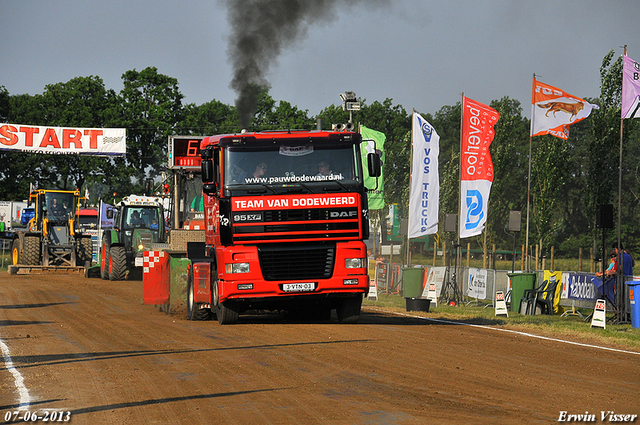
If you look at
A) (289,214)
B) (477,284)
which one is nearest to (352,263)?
(289,214)

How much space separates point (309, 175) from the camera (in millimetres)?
13914

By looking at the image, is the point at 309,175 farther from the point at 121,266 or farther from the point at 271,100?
the point at 271,100

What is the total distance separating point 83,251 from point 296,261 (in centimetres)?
2249

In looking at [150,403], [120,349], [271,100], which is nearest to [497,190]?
[271,100]

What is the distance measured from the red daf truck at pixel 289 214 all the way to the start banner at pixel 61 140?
23.9 meters

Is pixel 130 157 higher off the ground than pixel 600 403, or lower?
higher

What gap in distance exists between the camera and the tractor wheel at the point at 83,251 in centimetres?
3397

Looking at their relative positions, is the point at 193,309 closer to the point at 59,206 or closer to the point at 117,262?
the point at 117,262

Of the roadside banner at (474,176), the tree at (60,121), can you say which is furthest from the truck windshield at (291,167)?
the tree at (60,121)

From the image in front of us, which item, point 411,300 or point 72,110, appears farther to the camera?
point 72,110

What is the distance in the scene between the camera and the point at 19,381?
8.70 metres

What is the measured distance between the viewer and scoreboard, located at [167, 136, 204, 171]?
1892 cm

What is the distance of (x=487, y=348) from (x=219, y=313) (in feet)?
18.2

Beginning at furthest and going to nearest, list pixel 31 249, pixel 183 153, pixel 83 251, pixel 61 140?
pixel 61 140
pixel 83 251
pixel 31 249
pixel 183 153
